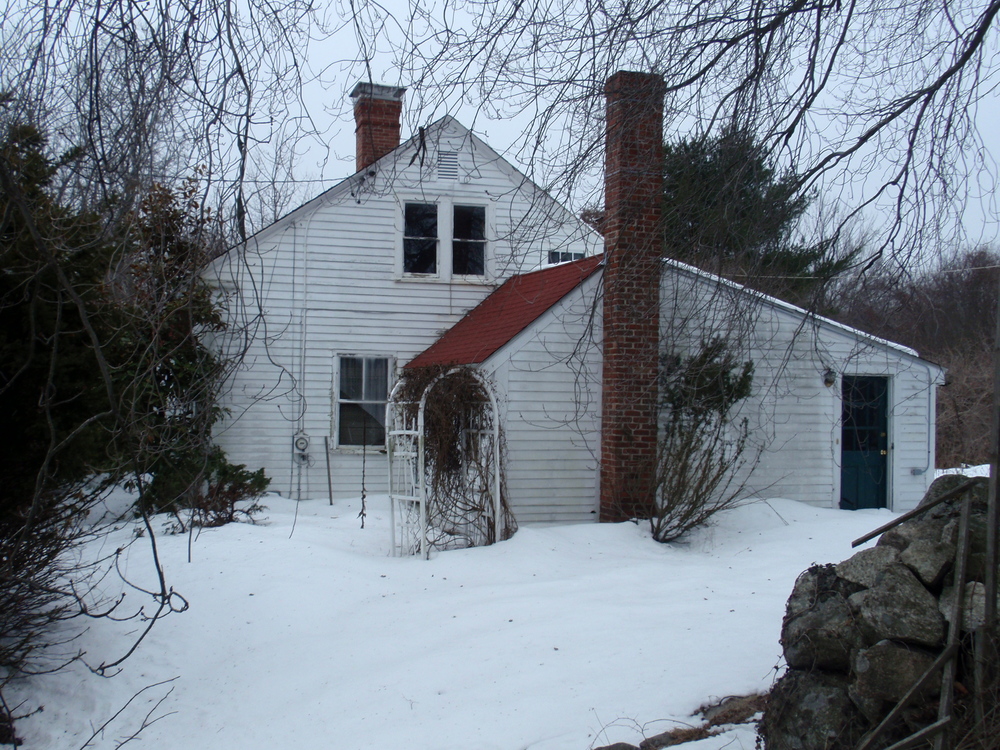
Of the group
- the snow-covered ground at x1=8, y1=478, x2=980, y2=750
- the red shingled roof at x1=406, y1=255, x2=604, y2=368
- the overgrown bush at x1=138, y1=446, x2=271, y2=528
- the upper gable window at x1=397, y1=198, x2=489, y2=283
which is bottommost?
the snow-covered ground at x1=8, y1=478, x2=980, y2=750

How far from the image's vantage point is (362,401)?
510 inches

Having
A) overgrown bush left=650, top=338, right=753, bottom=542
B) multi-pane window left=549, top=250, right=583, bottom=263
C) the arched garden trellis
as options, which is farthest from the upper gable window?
the arched garden trellis

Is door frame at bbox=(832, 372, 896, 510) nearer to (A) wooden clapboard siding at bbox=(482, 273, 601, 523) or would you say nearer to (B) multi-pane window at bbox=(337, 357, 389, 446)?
(A) wooden clapboard siding at bbox=(482, 273, 601, 523)

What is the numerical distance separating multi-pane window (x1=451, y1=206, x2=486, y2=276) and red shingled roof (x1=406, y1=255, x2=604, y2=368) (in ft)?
1.85

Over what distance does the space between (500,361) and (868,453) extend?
18.8ft

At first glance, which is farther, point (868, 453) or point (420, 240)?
point (420, 240)

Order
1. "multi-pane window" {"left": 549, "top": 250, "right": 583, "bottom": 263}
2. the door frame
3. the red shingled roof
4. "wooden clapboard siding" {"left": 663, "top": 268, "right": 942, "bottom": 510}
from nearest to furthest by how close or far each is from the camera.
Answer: the red shingled roof, "wooden clapboard siding" {"left": 663, "top": 268, "right": 942, "bottom": 510}, the door frame, "multi-pane window" {"left": 549, "top": 250, "right": 583, "bottom": 263}

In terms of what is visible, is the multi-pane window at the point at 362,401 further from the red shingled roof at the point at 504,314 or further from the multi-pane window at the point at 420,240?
the multi-pane window at the point at 420,240

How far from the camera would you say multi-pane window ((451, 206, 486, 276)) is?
1344cm

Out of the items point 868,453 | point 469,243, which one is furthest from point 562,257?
point 868,453

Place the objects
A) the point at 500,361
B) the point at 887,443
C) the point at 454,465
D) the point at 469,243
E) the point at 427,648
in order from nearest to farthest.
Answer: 1. the point at 427,648
2. the point at 454,465
3. the point at 500,361
4. the point at 887,443
5. the point at 469,243

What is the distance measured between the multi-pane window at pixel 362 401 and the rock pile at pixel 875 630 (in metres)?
9.31

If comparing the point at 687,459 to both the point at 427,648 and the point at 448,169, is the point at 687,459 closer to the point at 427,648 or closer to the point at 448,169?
the point at 427,648

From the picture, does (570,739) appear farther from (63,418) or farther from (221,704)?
(63,418)
